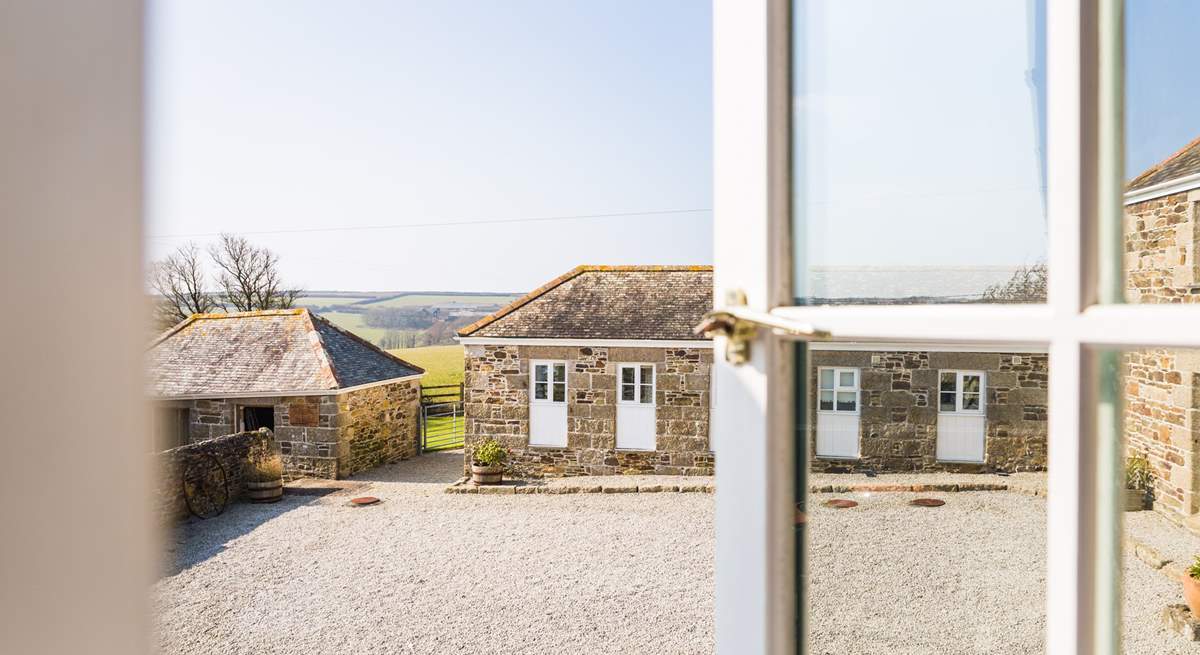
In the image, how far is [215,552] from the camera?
251 inches

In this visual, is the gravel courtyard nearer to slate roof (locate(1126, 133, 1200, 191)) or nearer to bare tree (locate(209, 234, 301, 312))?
slate roof (locate(1126, 133, 1200, 191))

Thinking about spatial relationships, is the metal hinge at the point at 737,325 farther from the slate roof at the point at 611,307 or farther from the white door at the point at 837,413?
the slate roof at the point at 611,307

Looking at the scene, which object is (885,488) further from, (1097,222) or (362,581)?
(362,581)

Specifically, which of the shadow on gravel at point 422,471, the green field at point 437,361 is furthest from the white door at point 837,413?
the green field at point 437,361

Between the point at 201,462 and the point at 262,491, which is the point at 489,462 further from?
the point at 201,462

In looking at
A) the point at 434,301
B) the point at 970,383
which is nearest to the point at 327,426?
the point at 434,301

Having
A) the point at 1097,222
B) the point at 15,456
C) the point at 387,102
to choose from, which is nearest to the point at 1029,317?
the point at 1097,222

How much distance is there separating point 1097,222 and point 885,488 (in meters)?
0.20

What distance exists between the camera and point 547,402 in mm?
8031

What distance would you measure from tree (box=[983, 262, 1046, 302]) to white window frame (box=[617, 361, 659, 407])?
24.3ft

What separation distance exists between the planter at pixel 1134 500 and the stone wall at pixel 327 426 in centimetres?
854

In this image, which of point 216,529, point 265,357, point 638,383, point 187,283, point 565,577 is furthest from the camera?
point 187,283

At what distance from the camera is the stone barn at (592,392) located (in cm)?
780

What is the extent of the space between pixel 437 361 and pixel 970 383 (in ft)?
44.4
